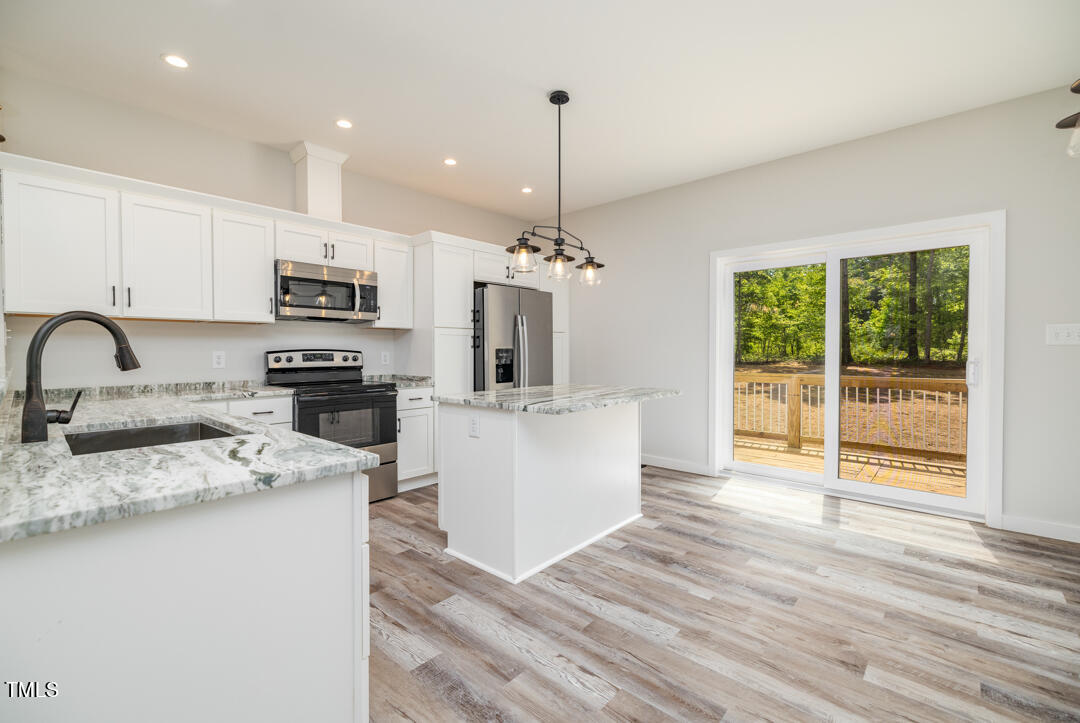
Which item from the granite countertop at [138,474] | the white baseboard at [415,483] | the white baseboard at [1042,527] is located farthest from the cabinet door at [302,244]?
the white baseboard at [1042,527]

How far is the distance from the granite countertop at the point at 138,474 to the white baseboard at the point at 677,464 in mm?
3684

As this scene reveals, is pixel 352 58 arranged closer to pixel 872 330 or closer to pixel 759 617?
pixel 759 617

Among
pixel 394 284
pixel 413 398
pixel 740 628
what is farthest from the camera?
pixel 394 284

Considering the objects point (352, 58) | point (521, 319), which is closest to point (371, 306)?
point (521, 319)

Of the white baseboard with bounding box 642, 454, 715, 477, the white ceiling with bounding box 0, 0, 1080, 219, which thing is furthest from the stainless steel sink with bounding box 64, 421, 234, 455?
the white baseboard with bounding box 642, 454, 715, 477

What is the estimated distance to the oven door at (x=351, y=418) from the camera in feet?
10.5

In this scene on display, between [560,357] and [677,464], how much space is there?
5.22 ft

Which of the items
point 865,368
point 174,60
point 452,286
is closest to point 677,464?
point 865,368

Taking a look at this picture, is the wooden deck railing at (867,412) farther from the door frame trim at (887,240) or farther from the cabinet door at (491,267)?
the cabinet door at (491,267)

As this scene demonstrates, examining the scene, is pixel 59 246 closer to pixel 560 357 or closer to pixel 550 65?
pixel 550 65

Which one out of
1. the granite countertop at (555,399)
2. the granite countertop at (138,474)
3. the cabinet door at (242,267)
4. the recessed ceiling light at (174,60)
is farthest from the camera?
the cabinet door at (242,267)

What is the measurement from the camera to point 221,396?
2879 millimetres

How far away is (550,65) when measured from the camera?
2.57 meters

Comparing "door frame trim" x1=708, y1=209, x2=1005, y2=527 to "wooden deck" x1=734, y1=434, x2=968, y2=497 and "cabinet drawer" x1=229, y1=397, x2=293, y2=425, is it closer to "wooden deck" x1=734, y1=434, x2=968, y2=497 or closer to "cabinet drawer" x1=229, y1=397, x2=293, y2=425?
"wooden deck" x1=734, y1=434, x2=968, y2=497
